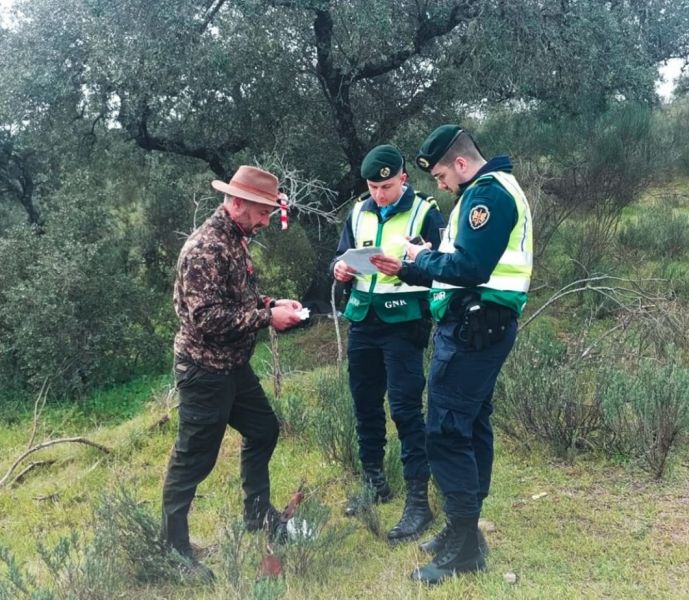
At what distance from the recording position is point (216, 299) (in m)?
3.03

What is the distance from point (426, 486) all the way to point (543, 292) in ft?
22.7

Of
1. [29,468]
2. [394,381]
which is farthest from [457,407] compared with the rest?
[29,468]

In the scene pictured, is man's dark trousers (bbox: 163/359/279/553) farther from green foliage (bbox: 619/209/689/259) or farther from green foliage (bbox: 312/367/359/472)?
green foliage (bbox: 619/209/689/259)

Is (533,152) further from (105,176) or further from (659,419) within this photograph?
(105,176)

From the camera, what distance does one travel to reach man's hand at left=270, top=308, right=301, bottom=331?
3.16 metres

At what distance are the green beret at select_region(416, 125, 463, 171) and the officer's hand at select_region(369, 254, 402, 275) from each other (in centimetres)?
46

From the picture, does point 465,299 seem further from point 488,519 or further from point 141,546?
point 141,546

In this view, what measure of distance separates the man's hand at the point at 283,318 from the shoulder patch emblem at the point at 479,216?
96 cm

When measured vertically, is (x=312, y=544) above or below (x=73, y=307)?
above

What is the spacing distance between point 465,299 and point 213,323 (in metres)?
1.12

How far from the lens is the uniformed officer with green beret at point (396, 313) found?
3441 mm

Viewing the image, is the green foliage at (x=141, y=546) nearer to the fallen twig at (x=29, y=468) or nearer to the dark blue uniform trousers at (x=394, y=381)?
the dark blue uniform trousers at (x=394, y=381)

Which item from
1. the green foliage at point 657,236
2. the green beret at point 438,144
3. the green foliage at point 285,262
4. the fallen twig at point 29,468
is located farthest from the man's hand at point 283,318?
the green foliage at point 285,262

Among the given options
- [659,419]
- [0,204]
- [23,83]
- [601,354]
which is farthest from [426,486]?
[0,204]
